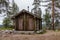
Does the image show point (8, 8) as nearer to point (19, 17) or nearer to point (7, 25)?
point (7, 25)

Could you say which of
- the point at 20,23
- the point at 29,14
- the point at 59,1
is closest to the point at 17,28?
the point at 20,23

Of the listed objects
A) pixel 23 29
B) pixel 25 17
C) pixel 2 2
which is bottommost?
pixel 23 29

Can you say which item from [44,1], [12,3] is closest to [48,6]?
[44,1]

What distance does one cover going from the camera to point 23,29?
26.6 meters

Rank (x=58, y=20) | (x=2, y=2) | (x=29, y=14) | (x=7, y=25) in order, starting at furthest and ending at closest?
(x=58, y=20) < (x=2, y=2) < (x=7, y=25) < (x=29, y=14)

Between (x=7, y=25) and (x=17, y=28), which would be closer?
(x=17, y=28)

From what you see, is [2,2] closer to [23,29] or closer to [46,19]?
[46,19]

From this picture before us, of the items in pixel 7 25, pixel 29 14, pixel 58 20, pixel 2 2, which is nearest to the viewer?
pixel 29 14

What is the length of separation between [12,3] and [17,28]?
63.1 ft

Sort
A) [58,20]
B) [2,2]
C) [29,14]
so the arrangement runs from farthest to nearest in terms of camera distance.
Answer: [58,20] → [2,2] → [29,14]

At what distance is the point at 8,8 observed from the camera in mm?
43219

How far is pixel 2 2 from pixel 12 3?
418 centimetres

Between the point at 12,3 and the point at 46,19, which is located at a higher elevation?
the point at 12,3

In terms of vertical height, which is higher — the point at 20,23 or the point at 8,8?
the point at 8,8
